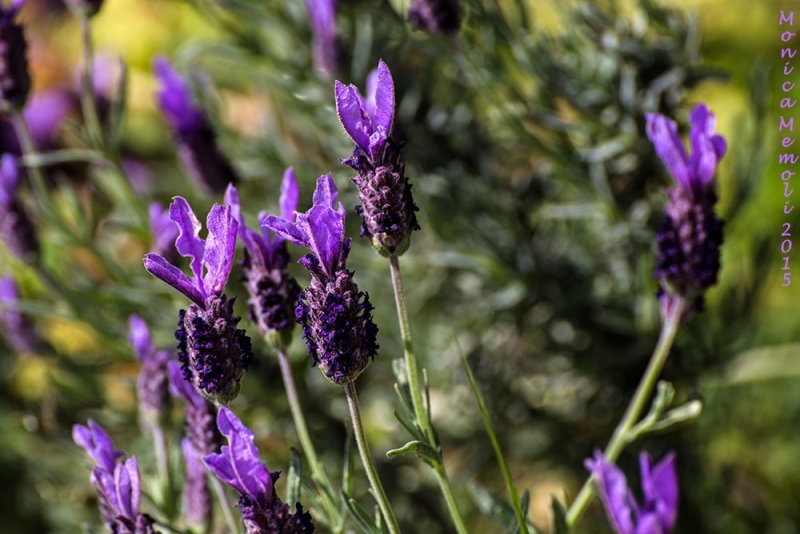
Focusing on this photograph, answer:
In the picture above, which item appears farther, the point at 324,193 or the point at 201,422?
the point at 201,422

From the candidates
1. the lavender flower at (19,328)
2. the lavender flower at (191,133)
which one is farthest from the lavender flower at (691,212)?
the lavender flower at (19,328)

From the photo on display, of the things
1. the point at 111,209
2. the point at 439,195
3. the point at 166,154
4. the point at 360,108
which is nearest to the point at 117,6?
the point at 166,154

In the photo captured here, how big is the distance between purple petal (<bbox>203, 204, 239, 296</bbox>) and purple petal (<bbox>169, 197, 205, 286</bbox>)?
0.01 metres

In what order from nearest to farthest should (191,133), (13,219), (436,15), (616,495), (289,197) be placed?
(616,495) → (289,197) → (436,15) → (13,219) → (191,133)

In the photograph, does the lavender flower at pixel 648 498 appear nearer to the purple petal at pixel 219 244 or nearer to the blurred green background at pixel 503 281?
the purple petal at pixel 219 244

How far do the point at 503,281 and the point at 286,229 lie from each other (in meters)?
0.71

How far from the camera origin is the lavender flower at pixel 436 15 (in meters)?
0.91

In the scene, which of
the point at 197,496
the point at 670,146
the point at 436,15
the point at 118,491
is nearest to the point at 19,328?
the point at 197,496

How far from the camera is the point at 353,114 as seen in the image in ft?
1.89

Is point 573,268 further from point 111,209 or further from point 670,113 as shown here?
point 111,209

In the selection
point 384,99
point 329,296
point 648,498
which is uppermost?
point 384,99

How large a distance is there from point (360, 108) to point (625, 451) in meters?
0.88

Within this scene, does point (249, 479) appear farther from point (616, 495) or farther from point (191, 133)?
point (191, 133)

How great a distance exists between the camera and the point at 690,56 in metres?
1.10
